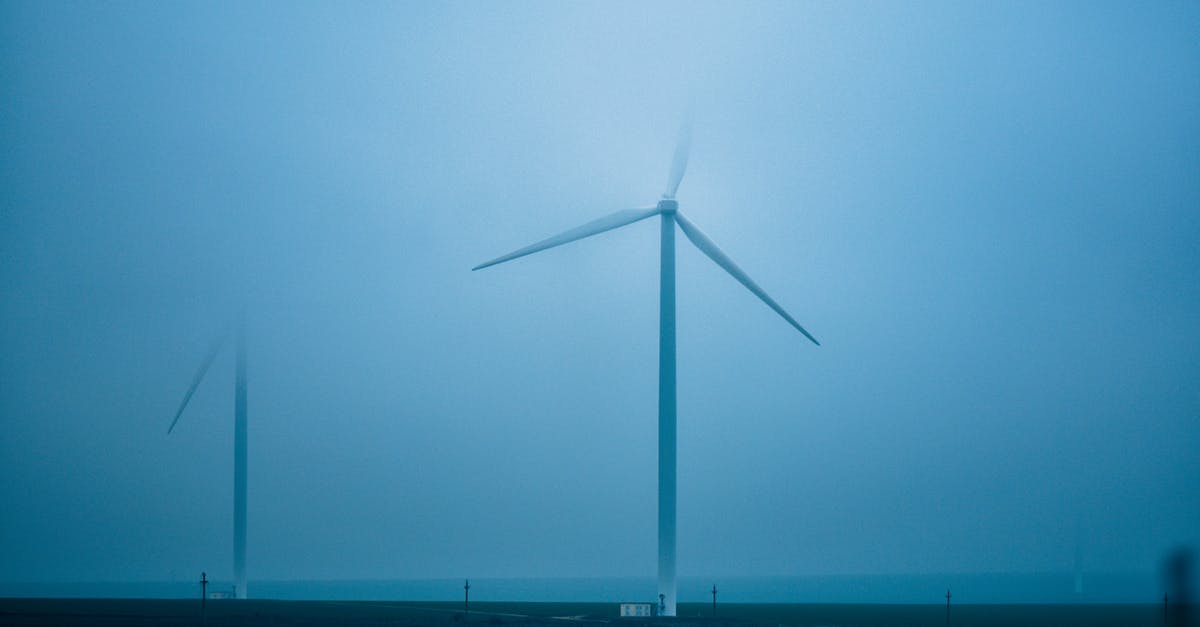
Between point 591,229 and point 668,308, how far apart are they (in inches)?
267

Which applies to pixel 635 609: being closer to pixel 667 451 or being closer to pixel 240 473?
pixel 667 451

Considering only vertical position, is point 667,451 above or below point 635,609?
above

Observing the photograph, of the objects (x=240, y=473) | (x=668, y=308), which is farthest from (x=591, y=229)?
(x=240, y=473)

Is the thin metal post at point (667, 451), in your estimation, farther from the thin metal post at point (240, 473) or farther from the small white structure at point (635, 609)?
the thin metal post at point (240, 473)

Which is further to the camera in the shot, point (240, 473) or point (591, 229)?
point (240, 473)

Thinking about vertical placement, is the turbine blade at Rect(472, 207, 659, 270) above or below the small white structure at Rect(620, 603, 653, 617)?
above

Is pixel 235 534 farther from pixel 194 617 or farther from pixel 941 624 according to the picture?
pixel 941 624

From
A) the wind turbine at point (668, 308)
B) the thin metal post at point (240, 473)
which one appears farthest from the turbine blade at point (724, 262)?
the thin metal post at point (240, 473)

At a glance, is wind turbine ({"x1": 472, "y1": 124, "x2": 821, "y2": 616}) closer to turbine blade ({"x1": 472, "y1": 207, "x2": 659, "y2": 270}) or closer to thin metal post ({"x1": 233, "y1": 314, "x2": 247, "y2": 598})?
turbine blade ({"x1": 472, "y1": 207, "x2": 659, "y2": 270})

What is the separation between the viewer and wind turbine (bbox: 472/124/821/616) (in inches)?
2746

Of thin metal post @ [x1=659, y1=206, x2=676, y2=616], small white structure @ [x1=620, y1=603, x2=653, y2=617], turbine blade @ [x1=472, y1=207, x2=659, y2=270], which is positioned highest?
turbine blade @ [x1=472, y1=207, x2=659, y2=270]

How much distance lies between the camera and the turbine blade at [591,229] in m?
70.8

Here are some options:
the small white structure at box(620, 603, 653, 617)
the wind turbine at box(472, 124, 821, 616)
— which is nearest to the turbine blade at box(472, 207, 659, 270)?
the wind turbine at box(472, 124, 821, 616)

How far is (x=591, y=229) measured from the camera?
7250 cm
